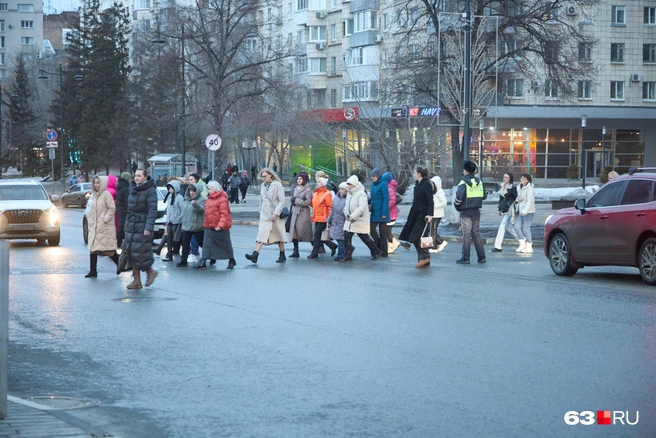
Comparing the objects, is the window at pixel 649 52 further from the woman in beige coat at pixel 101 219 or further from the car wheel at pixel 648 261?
the woman in beige coat at pixel 101 219

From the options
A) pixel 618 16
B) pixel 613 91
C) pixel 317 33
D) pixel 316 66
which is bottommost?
pixel 613 91

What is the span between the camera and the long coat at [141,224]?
51.2 feet

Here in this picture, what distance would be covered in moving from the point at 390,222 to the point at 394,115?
56.7 ft

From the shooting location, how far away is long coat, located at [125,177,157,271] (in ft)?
51.2

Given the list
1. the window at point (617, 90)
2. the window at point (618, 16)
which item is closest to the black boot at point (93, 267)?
the window at point (617, 90)

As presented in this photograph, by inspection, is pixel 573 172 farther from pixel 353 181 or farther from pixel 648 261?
pixel 648 261

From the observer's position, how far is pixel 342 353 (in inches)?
386

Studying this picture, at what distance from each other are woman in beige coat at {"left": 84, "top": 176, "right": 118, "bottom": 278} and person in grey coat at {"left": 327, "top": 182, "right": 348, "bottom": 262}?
511 centimetres

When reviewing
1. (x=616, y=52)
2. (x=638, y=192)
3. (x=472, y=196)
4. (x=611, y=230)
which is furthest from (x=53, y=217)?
(x=616, y=52)

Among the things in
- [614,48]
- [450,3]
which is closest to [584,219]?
[450,3]

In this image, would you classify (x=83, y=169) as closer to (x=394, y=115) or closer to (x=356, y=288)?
(x=394, y=115)

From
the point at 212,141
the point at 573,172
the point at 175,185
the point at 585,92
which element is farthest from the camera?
the point at 585,92

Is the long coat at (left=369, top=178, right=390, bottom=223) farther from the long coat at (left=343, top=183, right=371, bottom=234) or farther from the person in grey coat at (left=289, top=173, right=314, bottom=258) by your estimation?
the person in grey coat at (left=289, top=173, right=314, bottom=258)

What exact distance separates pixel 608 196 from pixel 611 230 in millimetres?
686
